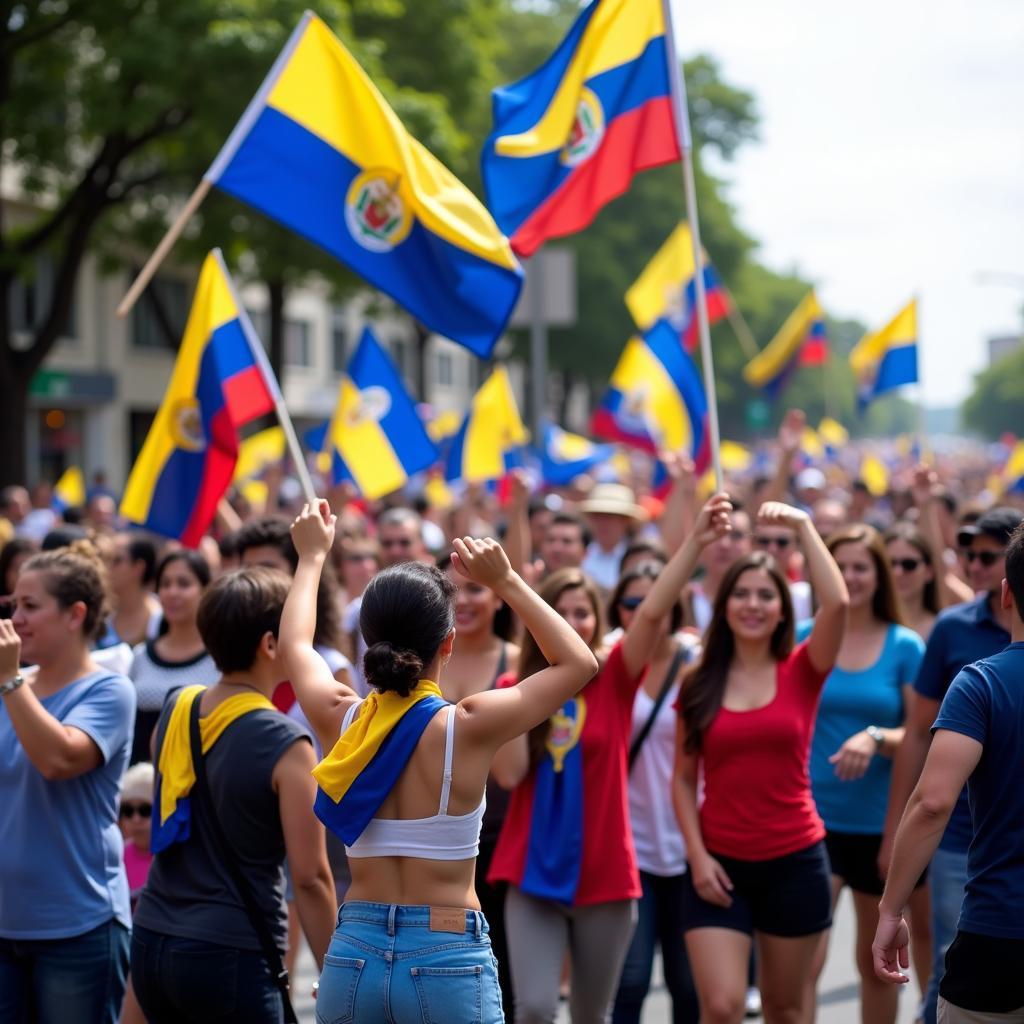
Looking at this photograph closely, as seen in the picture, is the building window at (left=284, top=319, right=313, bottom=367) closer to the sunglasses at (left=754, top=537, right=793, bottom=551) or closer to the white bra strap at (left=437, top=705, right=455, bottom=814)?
the sunglasses at (left=754, top=537, right=793, bottom=551)

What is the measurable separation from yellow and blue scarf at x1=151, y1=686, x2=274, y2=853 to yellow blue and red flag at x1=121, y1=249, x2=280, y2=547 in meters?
3.19

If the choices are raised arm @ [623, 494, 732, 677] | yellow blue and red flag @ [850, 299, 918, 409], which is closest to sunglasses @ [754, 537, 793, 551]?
raised arm @ [623, 494, 732, 677]

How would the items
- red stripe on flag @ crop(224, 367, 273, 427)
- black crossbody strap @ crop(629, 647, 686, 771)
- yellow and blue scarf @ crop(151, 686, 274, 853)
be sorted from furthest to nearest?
red stripe on flag @ crop(224, 367, 273, 427), black crossbody strap @ crop(629, 647, 686, 771), yellow and blue scarf @ crop(151, 686, 274, 853)

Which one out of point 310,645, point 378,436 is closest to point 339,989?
point 310,645

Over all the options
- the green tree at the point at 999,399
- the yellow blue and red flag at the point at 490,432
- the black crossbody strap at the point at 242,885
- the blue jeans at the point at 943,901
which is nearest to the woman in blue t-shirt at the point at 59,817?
the black crossbody strap at the point at 242,885

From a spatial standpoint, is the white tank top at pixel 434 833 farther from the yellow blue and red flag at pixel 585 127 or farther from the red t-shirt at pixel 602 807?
the yellow blue and red flag at pixel 585 127

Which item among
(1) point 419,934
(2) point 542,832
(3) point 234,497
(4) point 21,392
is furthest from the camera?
(4) point 21,392

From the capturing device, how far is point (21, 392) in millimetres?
22000

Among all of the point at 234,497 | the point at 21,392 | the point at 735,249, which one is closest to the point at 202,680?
the point at 234,497

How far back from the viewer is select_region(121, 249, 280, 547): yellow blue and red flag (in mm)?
7273

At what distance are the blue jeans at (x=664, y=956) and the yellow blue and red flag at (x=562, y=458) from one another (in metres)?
Answer: 10.1

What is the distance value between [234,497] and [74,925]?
33.5 feet

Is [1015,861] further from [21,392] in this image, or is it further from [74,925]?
[21,392]

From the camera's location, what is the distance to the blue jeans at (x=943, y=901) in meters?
5.23
